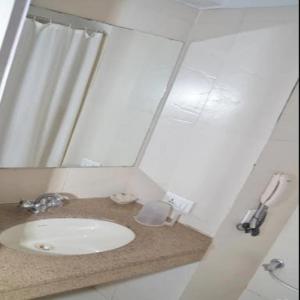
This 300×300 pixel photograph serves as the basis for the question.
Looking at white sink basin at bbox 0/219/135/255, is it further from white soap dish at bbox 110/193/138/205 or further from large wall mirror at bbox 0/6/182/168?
large wall mirror at bbox 0/6/182/168

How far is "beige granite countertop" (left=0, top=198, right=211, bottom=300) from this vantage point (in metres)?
1.09

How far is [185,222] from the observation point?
1.56 m

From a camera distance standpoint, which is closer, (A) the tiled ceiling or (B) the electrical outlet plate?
(A) the tiled ceiling

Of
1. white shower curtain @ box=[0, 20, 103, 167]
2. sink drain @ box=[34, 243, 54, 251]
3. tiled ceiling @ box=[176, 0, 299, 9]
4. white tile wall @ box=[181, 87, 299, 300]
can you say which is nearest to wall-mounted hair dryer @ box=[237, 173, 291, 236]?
white tile wall @ box=[181, 87, 299, 300]

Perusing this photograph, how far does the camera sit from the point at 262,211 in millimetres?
934

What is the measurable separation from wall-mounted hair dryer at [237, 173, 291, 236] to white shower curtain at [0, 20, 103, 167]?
928mm

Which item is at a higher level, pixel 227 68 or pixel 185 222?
pixel 227 68

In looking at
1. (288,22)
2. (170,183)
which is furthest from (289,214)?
(170,183)

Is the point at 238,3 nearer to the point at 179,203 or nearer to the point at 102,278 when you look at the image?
the point at 179,203

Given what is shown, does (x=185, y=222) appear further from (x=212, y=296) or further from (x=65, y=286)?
(x=65, y=286)

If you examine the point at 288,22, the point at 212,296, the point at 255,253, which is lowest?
the point at 212,296

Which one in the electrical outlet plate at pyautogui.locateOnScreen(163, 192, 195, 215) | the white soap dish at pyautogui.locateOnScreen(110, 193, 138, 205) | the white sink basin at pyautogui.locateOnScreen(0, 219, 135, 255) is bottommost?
the white sink basin at pyautogui.locateOnScreen(0, 219, 135, 255)

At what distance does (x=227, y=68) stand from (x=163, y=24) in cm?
69

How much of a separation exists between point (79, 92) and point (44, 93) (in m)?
0.17
